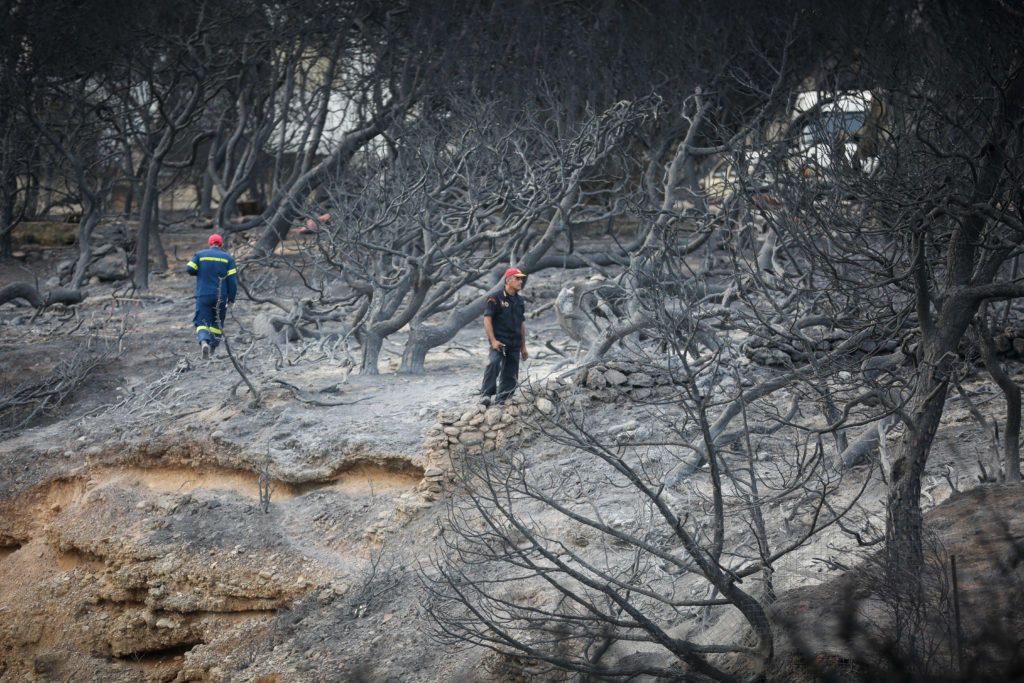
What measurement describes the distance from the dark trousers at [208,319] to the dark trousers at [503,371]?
12.9 feet

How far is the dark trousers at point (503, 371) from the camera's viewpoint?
9289 mm

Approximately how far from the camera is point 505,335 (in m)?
9.18

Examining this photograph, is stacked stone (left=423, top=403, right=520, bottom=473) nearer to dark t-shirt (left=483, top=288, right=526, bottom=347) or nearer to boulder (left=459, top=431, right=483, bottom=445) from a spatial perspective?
boulder (left=459, top=431, right=483, bottom=445)

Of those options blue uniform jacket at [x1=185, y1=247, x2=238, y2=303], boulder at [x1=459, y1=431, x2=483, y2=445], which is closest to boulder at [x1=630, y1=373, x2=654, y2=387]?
boulder at [x1=459, y1=431, x2=483, y2=445]

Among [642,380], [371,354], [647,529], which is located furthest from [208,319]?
[647,529]

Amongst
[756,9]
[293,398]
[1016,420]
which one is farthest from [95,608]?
[756,9]

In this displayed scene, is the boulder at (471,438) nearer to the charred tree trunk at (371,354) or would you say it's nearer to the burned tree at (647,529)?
the burned tree at (647,529)

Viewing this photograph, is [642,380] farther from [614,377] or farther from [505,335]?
[505,335]

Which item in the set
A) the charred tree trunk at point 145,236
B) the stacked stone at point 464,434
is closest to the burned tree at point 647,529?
the stacked stone at point 464,434

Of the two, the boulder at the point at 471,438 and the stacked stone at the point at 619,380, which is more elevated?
the stacked stone at the point at 619,380

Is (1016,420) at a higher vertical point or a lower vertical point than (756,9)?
lower

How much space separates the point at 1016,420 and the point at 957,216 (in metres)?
1.60

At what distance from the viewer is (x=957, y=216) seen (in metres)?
5.43

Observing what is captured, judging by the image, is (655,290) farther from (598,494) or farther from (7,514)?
(7,514)
